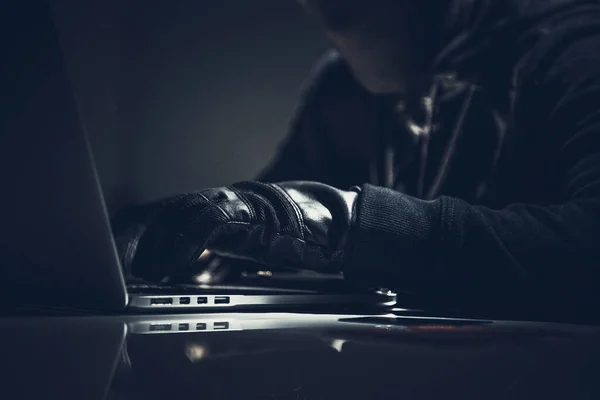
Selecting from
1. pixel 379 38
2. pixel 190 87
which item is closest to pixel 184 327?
pixel 379 38

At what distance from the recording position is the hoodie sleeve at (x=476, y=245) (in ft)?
1.75

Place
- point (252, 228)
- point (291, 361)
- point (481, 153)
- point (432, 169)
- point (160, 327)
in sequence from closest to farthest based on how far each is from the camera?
point (291, 361)
point (160, 327)
point (252, 228)
point (481, 153)
point (432, 169)

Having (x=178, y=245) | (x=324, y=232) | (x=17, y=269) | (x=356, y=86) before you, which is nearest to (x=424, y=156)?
(x=356, y=86)

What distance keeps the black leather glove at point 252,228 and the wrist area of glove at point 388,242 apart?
2 centimetres

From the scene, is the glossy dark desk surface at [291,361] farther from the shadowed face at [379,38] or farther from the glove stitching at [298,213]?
the shadowed face at [379,38]

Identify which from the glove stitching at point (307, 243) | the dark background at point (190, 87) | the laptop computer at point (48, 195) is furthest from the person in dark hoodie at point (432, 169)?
the dark background at point (190, 87)

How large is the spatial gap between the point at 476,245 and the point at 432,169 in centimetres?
72

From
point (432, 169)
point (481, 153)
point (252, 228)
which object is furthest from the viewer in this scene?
point (432, 169)

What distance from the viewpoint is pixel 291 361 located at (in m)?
0.28

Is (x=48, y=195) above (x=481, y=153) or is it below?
above

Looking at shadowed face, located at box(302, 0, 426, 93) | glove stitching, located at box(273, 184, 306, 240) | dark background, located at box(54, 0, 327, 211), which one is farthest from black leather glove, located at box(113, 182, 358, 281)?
dark background, located at box(54, 0, 327, 211)

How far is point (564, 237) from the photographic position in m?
0.60

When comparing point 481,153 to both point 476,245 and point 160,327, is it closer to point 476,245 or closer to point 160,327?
point 476,245

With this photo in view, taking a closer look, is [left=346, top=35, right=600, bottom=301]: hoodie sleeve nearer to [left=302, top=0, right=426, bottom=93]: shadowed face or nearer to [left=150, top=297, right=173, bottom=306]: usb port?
[left=150, top=297, right=173, bottom=306]: usb port
